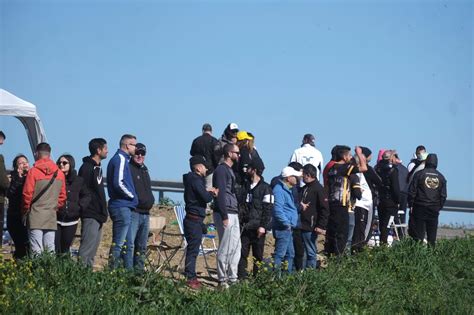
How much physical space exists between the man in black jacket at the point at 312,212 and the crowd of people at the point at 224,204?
16 mm

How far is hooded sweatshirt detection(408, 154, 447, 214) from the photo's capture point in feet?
64.8

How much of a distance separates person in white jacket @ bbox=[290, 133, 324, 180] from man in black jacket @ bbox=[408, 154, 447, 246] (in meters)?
1.76

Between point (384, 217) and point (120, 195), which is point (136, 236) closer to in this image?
point (120, 195)

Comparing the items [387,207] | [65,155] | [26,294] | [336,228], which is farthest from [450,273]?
[26,294]

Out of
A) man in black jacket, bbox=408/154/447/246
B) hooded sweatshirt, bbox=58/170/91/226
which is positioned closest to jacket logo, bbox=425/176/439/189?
man in black jacket, bbox=408/154/447/246

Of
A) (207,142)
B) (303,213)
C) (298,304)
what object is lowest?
(298,304)

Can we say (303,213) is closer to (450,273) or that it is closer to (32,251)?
(450,273)

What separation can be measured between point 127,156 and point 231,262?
212 centimetres

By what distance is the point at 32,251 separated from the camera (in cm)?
1321

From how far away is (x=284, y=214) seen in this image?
52.9 ft

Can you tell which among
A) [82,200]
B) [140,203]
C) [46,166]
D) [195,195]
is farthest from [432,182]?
[46,166]

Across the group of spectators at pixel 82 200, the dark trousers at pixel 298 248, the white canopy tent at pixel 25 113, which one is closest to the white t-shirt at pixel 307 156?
the dark trousers at pixel 298 248

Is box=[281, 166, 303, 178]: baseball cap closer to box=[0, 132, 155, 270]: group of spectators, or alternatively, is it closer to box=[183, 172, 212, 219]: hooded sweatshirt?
box=[183, 172, 212, 219]: hooded sweatshirt

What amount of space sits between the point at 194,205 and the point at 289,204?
1.61 metres
